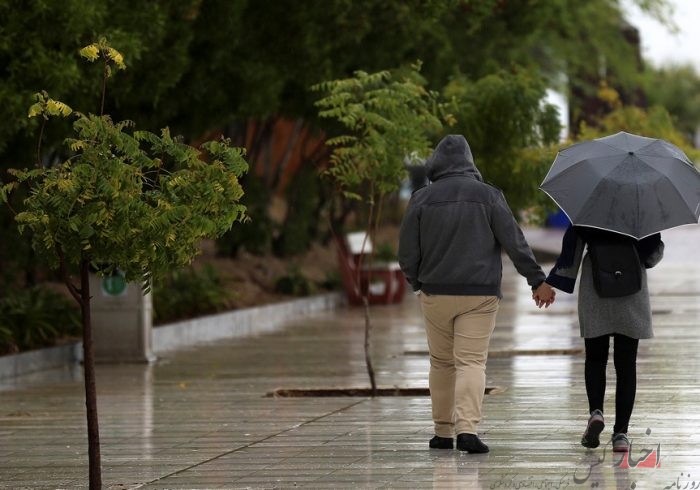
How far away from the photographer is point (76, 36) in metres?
15.3

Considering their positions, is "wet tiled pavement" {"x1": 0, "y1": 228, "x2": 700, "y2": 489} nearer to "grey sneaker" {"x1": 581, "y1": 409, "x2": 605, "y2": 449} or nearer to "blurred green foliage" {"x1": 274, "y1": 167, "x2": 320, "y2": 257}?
"grey sneaker" {"x1": 581, "y1": 409, "x2": 605, "y2": 449}

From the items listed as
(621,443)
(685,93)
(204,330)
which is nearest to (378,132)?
(621,443)

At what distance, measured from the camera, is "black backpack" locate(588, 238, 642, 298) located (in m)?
9.28

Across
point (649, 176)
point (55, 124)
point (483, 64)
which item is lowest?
point (649, 176)

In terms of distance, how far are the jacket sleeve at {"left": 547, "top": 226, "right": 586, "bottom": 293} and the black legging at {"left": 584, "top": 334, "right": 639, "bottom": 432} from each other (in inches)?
15.4

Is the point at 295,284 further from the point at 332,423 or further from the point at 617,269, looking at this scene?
→ the point at 617,269

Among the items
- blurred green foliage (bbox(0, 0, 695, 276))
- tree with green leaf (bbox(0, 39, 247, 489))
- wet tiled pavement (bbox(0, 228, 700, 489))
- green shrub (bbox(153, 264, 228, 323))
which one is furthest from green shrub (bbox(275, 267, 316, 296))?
tree with green leaf (bbox(0, 39, 247, 489))

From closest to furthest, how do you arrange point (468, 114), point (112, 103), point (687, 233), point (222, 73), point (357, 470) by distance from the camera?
point (357, 470)
point (468, 114)
point (112, 103)
point (222, 73)
point (687, 233)

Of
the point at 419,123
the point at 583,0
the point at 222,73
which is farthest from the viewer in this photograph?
the point at 583,0

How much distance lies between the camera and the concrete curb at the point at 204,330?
52.3 feet

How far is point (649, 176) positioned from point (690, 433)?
69.8 inches

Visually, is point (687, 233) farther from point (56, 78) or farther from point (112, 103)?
point (56, 78)

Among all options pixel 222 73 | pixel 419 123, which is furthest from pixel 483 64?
pixel 419 123

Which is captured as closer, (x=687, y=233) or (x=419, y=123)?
(x=419, y=123)
